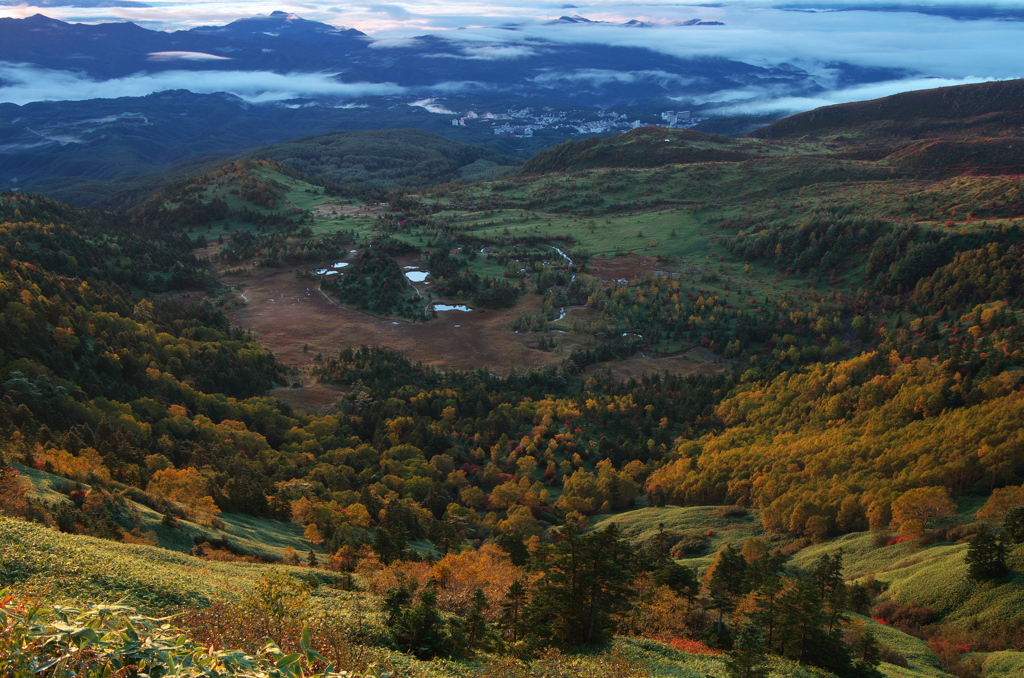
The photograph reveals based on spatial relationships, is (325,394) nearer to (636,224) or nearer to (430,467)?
(430,467)

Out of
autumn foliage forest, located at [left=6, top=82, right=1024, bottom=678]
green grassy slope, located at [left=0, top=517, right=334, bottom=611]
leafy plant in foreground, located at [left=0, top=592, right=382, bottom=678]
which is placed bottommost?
autumn foliage forest, located at [left=6, top=82, right=1024, bottom=678]

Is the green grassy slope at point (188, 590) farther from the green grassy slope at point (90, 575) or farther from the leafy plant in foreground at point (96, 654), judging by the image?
the leafy plant in foreground at point (96, 654)

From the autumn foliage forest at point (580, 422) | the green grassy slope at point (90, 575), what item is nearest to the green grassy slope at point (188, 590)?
the green grassy slope at point (90, 575)

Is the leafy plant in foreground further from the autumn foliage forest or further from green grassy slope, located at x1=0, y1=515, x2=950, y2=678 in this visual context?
green grassy slope, located at x1=0, y1=515, x2=950, y2=678

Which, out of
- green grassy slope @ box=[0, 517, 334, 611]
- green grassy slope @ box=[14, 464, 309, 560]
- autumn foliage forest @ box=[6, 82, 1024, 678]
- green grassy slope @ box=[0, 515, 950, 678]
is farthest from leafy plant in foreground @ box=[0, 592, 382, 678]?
green grassy slope @ box=[14, 464, 309, 560]

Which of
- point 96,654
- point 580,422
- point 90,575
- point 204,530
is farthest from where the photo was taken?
point 580,422

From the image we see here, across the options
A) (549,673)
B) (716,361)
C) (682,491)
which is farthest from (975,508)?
(716,361)

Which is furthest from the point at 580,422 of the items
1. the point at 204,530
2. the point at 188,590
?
the point at 188,590

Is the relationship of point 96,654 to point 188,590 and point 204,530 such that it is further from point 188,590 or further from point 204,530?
point 204,530

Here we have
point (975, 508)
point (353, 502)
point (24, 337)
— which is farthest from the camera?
point (24, 337)
